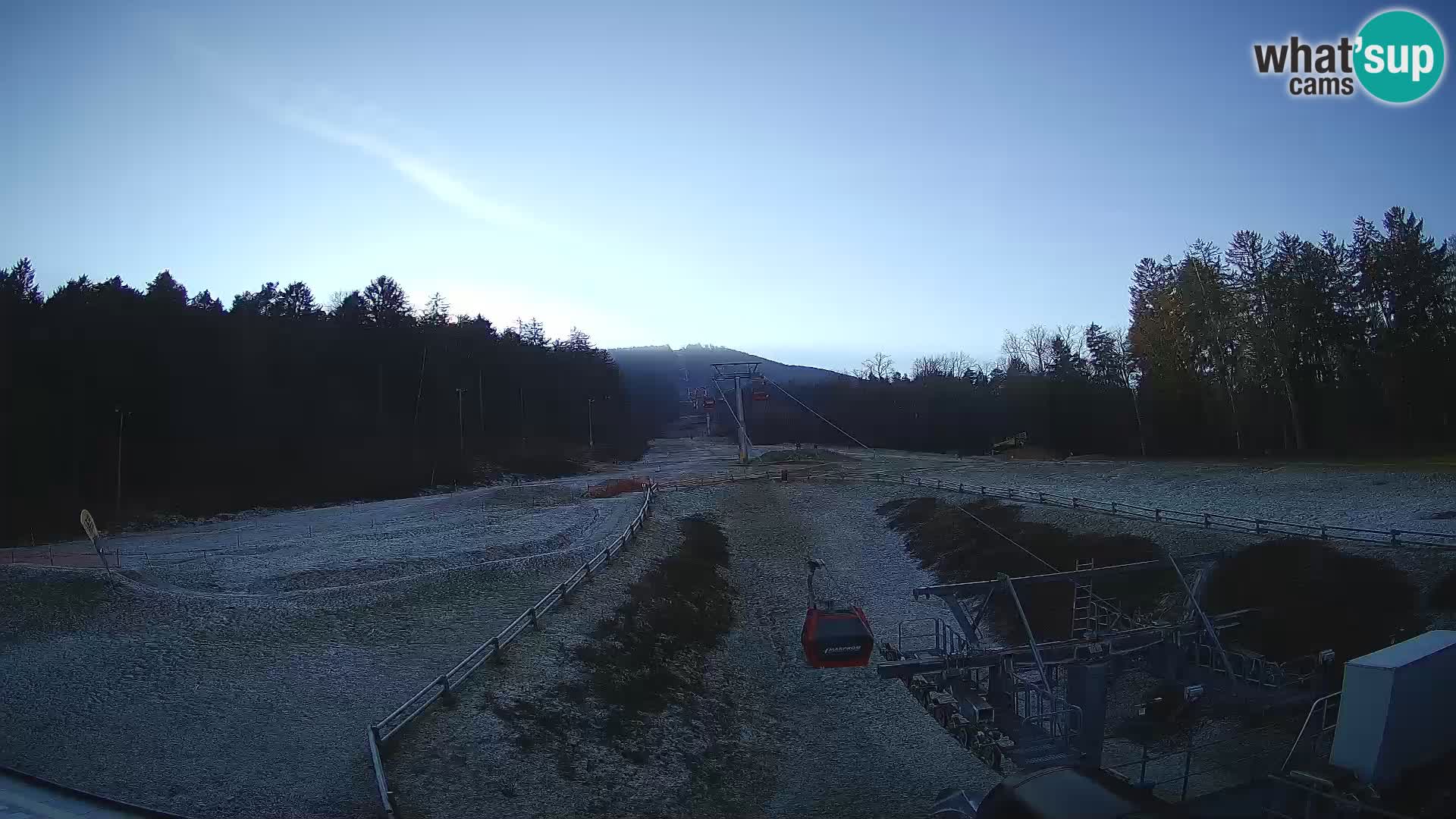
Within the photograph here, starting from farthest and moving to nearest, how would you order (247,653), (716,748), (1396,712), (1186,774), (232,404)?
1. (232,404)
2. (247,653)
3. (716,748)
4. (1186,774)
5. (1396,712)

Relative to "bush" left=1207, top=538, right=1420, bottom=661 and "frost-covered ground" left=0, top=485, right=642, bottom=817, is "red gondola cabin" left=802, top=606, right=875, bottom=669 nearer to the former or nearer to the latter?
"frost-covered ground" left=0, top=485, right=642, bottom=817

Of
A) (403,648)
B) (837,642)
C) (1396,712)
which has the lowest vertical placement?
(403,648)

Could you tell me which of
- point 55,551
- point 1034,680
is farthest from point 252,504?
point 1034,680

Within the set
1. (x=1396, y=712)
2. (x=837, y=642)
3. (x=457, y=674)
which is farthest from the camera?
(x=457, y=674)

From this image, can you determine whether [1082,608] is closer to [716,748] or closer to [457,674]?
[716,748]

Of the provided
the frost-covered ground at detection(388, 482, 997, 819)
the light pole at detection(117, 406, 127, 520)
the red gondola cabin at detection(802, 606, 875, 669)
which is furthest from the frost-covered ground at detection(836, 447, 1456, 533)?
the light pole at detection(117, 406, 127, 520)

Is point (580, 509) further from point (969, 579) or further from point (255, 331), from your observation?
point (255, 331)

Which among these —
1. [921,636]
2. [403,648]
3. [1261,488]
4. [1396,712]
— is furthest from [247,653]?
[1261,488]

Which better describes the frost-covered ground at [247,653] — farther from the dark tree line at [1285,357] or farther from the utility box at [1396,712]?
the dark tree line at [1285,357]

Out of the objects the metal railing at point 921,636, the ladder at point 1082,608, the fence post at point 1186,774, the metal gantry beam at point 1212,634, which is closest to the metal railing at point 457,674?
the metal railing at point 921,636
